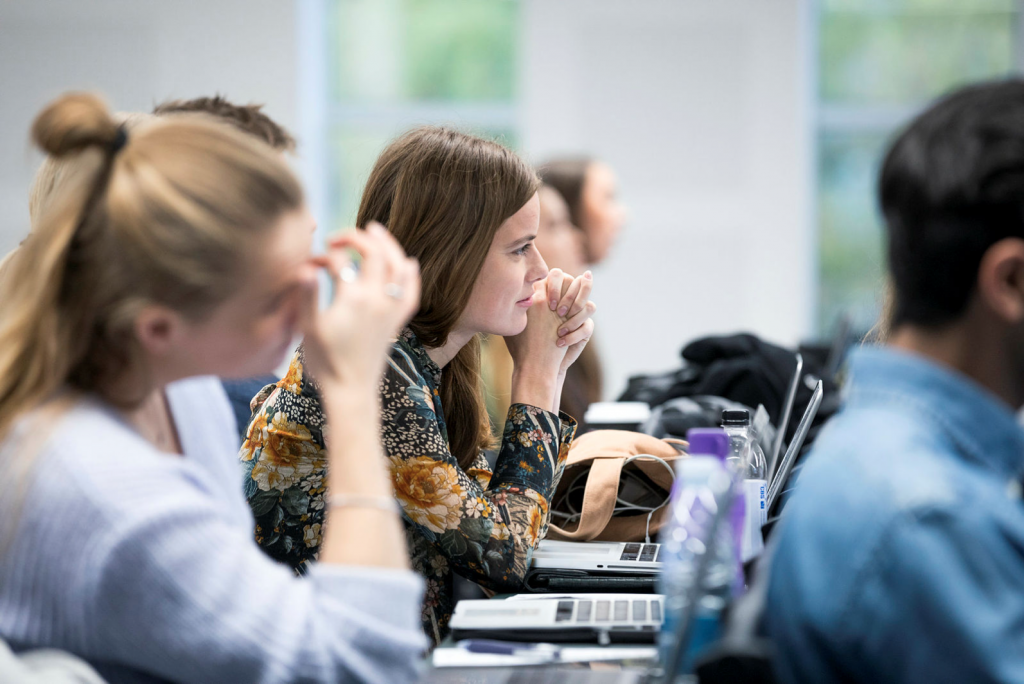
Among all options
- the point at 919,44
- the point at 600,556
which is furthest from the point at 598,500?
the point at 919,44

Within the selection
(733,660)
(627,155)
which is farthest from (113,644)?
(627,155)

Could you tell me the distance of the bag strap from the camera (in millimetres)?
1552

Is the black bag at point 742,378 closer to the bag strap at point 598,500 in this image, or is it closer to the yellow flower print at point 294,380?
the bag strap at point 598,500

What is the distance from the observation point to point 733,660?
2.50 feet

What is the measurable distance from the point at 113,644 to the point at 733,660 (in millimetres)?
536

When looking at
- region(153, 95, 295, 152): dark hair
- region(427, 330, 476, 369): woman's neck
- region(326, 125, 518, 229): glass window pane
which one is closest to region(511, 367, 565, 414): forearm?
region(427, 330, 476, 369): woman's neck

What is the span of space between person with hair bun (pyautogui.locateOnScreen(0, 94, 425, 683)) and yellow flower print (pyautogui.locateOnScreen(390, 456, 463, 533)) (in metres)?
0.42

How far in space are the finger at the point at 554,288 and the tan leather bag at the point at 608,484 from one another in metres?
0.27

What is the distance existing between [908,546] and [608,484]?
85cm

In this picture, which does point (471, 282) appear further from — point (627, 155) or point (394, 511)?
point (627, 155)

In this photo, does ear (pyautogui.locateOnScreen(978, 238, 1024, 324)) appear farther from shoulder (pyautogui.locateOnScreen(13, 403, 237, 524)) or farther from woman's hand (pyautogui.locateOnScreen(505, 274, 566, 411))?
woman's hand (pyautogui.locateOnScreen(505, 274, 566, 411))

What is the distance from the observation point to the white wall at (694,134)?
467cm

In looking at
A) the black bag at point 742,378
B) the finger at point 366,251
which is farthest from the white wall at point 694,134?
the finger at point 366,251

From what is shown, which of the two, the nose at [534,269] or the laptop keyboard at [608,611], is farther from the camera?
the nose at [534,269]
